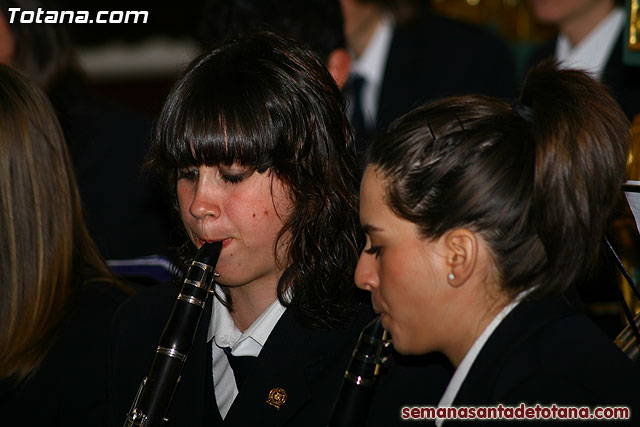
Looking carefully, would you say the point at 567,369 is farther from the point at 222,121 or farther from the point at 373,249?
the point at 222,121

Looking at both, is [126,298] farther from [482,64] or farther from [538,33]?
[538,33]

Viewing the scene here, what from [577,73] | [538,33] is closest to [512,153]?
[577,73]

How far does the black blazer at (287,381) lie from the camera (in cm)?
162

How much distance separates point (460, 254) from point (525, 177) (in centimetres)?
17

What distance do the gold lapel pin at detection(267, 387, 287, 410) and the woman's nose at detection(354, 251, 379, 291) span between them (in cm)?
32

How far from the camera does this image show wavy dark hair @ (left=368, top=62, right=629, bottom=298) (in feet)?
4.39

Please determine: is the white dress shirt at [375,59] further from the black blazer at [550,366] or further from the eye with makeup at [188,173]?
the black blazer at [550,366]

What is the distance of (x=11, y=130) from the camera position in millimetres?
1934

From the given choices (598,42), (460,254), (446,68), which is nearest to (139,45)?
(446,68)

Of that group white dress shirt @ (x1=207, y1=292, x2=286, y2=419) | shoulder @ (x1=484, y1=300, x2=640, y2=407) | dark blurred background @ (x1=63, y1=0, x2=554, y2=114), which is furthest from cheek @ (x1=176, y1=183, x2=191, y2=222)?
dark blurred background @ (x1=63, y1=0, x2=554, y2=114)

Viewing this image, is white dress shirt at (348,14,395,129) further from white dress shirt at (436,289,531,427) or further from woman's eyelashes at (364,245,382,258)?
white dress shirt at (436,289,531,427)

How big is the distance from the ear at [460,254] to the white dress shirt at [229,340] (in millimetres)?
485

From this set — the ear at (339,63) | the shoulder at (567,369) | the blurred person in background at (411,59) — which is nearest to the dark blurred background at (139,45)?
the blurred person in background at (411,59)

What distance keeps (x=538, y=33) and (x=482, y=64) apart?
103 centimetres
